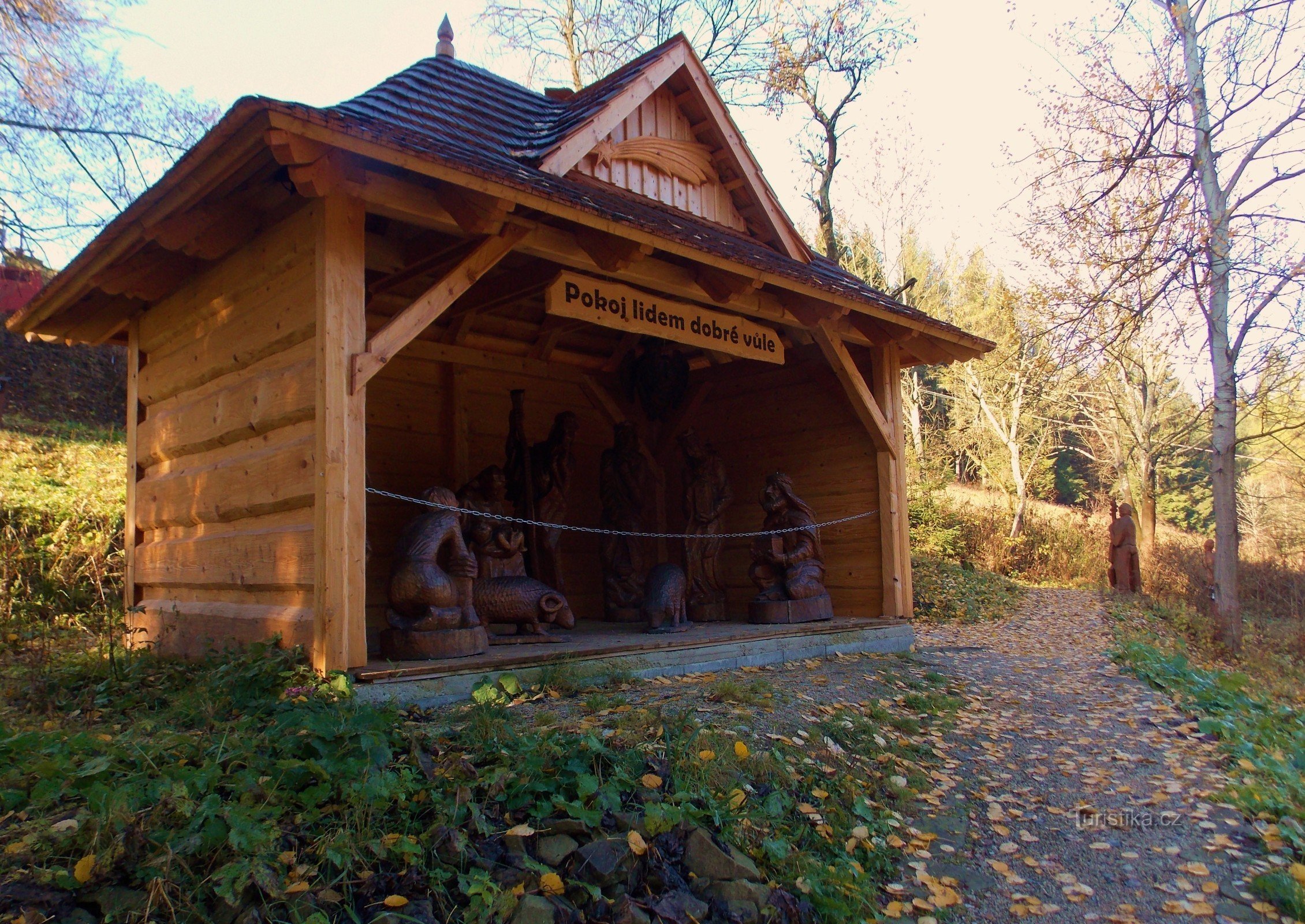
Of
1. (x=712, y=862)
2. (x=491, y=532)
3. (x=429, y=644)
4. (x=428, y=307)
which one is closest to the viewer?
(x=712, y=862)

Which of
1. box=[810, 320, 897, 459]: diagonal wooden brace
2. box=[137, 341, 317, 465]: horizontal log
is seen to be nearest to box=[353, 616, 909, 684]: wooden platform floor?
box=[137, 341, 317, 465]: horizontal log

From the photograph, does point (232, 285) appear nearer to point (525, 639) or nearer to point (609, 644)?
point (525, 639)

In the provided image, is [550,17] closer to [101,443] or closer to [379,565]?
[101,443]

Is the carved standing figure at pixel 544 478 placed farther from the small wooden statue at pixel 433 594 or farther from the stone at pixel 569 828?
the stone at pixel 569 828

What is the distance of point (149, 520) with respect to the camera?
26.2 feet

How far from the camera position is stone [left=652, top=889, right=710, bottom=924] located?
3482 millimetres

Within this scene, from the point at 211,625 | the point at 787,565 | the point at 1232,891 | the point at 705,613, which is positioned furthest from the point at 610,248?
the point at 1232,891

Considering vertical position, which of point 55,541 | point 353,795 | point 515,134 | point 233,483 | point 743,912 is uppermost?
point 515,134

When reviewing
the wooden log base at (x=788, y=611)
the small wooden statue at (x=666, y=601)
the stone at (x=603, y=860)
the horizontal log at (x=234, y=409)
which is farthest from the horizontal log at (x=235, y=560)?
the wooden log base at (x=788, y=611)

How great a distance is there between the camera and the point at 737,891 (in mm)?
3680

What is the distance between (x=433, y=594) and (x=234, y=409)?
76.3 inches

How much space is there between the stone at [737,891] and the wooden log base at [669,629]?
4440mm

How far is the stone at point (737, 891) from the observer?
3.66 meters

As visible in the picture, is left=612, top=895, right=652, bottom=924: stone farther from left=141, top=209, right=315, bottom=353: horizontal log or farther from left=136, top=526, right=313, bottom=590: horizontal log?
left=141, top=209, right=315, bottom=353: horizontal log
